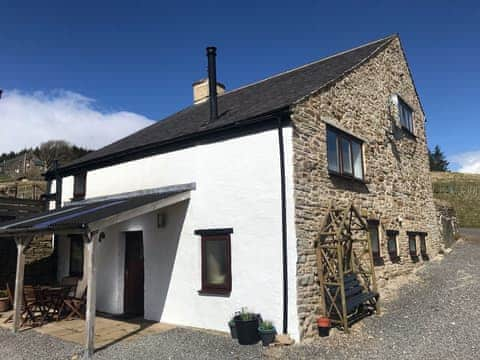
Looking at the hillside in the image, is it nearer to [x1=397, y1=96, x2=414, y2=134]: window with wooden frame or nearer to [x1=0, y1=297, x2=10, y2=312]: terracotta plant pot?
[x1=397, y1=96, x2=414, y2=134]: window with wooden frame

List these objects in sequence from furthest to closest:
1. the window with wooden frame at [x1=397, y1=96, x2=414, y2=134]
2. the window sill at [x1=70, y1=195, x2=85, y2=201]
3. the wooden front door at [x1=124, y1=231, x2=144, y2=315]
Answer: the window with wooden frame at [x1=397, y1=96, x2=414, y2=134], the window sill at [x1=70, y1=195, x2=85, y2=201], the wooden front door at [x1=124, y1=231, x2=144, y2=315]

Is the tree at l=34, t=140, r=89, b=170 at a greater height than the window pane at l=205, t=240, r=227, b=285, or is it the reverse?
the tree at l=34, t=140, r=89, b=170

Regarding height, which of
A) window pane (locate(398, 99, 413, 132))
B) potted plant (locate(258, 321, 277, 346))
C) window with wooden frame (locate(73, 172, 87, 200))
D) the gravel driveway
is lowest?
the gravel driveway

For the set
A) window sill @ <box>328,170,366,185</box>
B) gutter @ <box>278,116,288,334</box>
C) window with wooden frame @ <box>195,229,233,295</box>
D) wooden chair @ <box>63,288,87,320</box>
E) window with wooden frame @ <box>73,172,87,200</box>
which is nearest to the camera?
gutter @ <box>278,116,288,334</box>

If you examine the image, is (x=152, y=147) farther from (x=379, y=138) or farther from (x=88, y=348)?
(x=379, y=138)

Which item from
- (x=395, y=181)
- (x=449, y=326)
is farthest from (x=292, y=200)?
(x=395, y=181)

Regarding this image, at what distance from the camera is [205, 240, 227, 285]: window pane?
840 centimetres

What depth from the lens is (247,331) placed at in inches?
277

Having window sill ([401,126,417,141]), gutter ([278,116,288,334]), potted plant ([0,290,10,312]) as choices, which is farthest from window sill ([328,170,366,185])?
potted plant ([0,290,10,312])

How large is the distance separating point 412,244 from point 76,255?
11652mm

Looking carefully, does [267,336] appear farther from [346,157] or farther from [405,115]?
[405,115]

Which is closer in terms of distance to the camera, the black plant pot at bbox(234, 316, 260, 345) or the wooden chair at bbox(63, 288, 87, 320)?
the black plant pot at bbox(234, 316, 260, 345)

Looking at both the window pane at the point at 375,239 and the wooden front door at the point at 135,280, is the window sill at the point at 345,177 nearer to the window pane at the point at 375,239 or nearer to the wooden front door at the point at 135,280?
the window pane at the point at 375,239

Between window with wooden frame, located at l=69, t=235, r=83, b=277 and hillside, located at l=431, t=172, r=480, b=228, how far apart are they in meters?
25.5
